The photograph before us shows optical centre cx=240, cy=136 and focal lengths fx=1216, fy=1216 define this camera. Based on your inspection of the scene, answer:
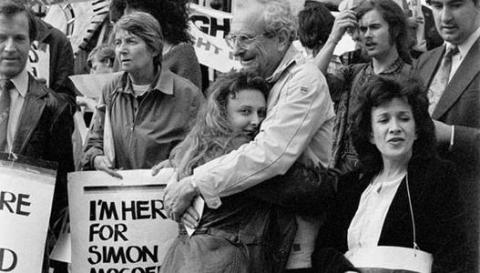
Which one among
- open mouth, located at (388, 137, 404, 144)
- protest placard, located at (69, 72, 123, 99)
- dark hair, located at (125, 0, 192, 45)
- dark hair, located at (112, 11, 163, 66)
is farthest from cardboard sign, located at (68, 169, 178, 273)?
open mouth, located at (388, 137, 404, 144)

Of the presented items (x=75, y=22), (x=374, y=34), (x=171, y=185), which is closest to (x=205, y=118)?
(x=171, y=185)

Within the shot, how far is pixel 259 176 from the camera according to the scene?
6113 mm

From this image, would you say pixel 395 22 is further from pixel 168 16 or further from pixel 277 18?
pixel 168 16

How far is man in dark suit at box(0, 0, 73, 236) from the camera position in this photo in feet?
23.2

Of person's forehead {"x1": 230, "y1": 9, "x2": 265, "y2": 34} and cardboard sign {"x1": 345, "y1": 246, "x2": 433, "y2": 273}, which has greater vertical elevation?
person's forehead {"x1": 230, "y1": 9, "x2": 265, "y2": 34}

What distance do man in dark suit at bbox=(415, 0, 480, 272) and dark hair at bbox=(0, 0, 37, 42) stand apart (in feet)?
7.68

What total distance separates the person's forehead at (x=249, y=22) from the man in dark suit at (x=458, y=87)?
0.96 meters

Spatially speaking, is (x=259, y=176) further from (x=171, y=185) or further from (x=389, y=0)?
(x=389, y=0)

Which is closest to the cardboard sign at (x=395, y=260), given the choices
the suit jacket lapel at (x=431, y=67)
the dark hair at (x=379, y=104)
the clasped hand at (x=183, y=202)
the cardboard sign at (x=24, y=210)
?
the dark hair at (x=379, y=104)

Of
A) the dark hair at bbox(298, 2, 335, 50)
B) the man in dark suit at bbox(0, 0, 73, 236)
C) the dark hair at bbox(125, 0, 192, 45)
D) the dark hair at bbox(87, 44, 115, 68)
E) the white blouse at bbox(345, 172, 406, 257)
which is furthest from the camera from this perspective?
the dark hair at bbox(87, 44, 115, 68)

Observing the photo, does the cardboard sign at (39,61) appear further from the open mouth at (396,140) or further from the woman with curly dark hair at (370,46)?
the open mouth at (396,140)

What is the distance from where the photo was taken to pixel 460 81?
6.39m

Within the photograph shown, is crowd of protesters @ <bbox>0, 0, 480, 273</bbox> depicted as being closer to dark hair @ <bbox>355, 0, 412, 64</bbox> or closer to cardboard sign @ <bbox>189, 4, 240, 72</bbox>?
dark hair @ <bbox>355, 0, 412, 64</bbox>

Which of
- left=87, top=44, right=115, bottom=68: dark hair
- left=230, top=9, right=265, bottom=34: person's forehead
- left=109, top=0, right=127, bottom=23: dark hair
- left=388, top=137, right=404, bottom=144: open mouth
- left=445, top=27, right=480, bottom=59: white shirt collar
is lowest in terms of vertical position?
left=388, top=137, right=404, bottom=144: open mouth
